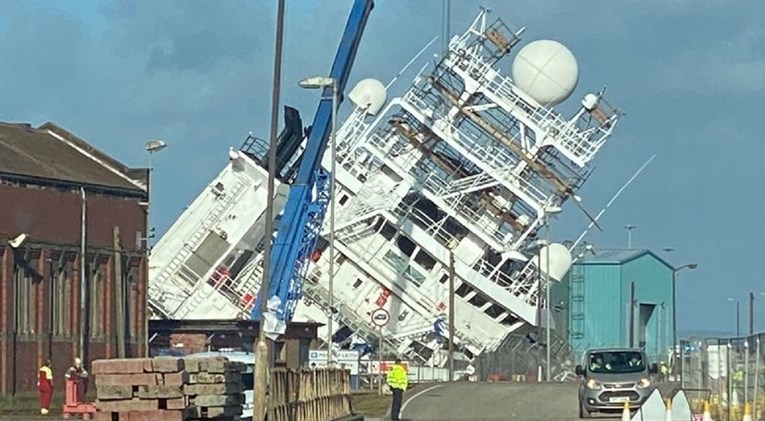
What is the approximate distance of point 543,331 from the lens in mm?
74562

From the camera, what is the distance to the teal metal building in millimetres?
85625

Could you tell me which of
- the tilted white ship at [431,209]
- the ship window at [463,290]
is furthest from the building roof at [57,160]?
the ship window at [463,290]

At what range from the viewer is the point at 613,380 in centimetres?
4112

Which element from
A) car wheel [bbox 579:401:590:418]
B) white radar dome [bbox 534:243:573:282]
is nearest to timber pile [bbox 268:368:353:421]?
car wheel [bbox 579:401:590:418]

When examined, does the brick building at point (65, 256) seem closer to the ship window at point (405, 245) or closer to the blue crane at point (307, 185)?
the blue crane at point (307, 185)

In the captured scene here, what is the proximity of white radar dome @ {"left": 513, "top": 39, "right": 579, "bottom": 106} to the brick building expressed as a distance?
63.3 feet

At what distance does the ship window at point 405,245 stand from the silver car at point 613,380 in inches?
1217

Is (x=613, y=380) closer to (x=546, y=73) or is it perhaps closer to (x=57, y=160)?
(x=57, y=160)

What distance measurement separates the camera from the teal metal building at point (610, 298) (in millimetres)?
85625

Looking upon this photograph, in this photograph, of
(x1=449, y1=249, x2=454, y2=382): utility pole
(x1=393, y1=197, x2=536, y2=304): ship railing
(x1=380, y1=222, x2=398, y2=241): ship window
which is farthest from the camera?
(x1=380, y1=222, x2=398, y2=241): ship window

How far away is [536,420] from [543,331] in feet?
112

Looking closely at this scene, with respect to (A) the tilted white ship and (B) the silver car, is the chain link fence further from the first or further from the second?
(A) the tilted white ship

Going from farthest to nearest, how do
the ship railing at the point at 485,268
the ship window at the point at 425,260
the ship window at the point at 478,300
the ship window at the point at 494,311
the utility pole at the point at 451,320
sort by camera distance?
Result: 1. the ship window at the point at 494,311
2. the ship window at the point at 478,300
3. the ship window at the point at 425,260
4. the ship railing at the point at 485,268
5. the utility pole at the point at 451,320

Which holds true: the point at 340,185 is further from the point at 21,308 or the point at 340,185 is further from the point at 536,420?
the point at 536,420
